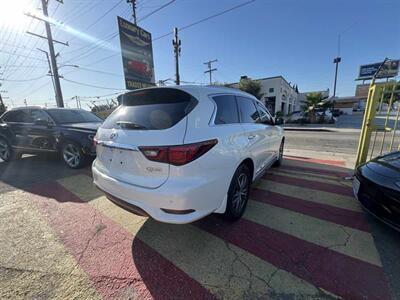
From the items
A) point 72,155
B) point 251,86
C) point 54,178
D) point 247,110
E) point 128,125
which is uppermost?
point 251,86

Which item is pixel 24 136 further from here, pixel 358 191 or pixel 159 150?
pixel 358 191

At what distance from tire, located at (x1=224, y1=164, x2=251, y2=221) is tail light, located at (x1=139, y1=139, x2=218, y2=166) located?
2.42ft

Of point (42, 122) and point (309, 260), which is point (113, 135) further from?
point (42, 122)

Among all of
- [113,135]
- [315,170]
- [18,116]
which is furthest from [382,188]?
[18,116]

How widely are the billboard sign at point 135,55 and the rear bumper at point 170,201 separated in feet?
42.9

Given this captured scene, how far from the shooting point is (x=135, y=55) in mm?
13875

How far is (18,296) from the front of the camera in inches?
68.4

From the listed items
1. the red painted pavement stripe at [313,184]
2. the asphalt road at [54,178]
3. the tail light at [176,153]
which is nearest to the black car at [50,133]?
the asphalt road at [54,178]

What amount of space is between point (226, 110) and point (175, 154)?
105 cm

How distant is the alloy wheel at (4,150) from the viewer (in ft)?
20.1

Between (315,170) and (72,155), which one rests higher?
(72,155)

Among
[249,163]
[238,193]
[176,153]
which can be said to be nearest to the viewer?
[176,153]

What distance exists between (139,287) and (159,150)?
4.02ft

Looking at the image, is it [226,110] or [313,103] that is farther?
[313,103]
